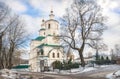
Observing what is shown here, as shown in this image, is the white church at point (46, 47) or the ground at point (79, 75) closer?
the ground at point (79, 75)

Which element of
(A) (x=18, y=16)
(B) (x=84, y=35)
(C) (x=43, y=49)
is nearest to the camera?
(B) (x=84, y=35)

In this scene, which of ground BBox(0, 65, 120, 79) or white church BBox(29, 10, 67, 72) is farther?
white church BBox(29, 10, 67, 72)

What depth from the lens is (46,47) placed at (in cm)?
8900

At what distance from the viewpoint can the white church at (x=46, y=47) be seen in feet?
283

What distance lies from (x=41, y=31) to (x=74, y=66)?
188 feet

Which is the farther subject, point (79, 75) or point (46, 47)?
point (46, 47)

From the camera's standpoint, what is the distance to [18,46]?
47.7m

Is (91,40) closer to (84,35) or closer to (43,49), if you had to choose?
(84,35)

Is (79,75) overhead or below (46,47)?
below

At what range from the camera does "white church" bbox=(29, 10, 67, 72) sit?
86262 millimetres

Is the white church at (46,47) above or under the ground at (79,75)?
above

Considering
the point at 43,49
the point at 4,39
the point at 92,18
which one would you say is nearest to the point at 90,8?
the point at 92,18

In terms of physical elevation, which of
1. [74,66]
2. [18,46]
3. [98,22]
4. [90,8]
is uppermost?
[90,8]

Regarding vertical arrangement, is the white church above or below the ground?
above
